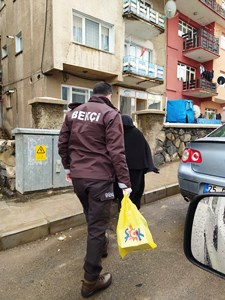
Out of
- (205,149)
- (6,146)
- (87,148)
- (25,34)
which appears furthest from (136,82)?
(87,148)

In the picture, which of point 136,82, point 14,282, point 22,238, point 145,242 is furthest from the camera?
point 136,82

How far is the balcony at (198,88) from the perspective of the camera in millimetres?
17625

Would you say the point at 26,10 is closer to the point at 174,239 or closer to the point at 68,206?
the point at 68,206

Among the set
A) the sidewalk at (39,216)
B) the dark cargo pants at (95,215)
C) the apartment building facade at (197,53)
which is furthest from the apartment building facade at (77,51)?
the dark cargo pants at (95,215)

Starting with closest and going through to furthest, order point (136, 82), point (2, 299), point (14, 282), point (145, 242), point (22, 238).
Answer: point (145, 242), point (2, 299), point (14, 282), point (22, 238), point (136, 82)

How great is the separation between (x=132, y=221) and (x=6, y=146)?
3668 millimetres

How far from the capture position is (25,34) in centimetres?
1259

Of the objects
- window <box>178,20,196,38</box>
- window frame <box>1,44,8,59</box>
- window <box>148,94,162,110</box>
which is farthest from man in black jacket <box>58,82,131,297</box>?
window <box>178,20,196,38</box>

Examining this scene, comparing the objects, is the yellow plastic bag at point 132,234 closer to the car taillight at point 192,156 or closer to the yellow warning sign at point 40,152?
the car taillight at point 192,156

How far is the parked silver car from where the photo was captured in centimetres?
303

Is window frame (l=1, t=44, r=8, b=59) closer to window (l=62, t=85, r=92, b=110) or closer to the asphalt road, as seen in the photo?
window (l=62, t=85, r=92, b=110)

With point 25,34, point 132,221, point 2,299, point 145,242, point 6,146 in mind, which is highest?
point 25,34

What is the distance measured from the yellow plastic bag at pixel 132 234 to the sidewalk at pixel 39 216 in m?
1.74

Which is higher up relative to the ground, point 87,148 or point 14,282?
point 87,148
